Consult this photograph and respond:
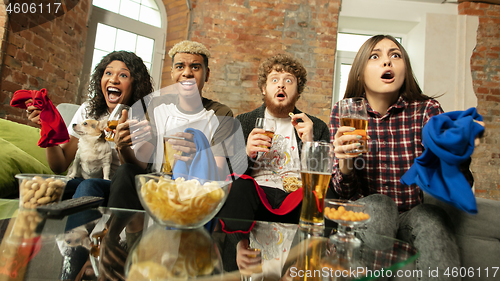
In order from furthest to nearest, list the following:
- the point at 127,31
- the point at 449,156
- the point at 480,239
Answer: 1. the point at 127,31
2. the point at 480,239
3. the point at 449,156

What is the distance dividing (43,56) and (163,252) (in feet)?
8.92

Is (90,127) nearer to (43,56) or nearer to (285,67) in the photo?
(285,67)

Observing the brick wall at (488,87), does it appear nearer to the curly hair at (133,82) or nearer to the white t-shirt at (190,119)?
the white t-shirt at (190,119)

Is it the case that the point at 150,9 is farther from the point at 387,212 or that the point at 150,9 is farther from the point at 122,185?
the point at 387,212

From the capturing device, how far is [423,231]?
866mm

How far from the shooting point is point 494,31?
13.1 feet

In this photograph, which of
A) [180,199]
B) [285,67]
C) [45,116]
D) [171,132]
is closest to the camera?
[180,199]

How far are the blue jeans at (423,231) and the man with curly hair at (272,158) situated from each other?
1.27ft

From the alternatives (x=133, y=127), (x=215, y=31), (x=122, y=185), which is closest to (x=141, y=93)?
(x=133, y=127)

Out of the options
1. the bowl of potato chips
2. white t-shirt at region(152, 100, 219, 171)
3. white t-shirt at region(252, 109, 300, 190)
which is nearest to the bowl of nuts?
the bowl of potato chips

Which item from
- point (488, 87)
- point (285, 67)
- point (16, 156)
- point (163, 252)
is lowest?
point (163, 252)

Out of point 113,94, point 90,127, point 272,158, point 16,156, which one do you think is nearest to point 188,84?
point 113,94

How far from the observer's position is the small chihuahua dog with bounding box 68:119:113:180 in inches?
63.2

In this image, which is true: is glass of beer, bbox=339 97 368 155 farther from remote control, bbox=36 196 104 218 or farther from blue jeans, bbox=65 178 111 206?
blue jeans, bbox=65 178 111 206
